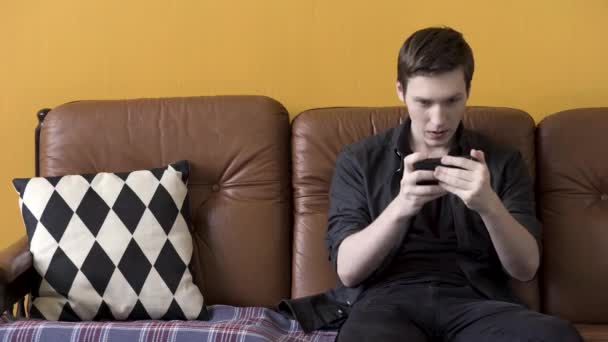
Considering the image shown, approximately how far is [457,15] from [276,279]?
0.93 meters

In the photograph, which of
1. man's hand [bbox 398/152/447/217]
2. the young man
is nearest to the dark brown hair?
the young man

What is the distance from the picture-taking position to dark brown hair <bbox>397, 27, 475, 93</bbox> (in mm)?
1592

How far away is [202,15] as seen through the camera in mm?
2223

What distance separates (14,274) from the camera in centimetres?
177

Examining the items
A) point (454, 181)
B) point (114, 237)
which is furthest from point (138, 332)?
point (454, 181)

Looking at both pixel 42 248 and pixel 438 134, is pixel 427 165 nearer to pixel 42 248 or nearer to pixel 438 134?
pixel 438 134

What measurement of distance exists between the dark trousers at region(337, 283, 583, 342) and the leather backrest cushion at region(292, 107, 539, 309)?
0.91 ft

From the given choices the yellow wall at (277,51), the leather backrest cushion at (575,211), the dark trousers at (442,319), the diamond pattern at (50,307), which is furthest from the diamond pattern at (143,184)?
the leather backrest cushion at (575,211)

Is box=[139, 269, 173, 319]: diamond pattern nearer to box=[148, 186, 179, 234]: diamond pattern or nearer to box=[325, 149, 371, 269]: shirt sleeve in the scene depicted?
box=[148, 186, 179, 234]: diamond pattern

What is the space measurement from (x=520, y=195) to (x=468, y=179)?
320 millimetres

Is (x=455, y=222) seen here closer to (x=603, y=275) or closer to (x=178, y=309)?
(x=603, y=275)

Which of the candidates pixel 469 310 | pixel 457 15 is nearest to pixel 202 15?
pixel 457 15

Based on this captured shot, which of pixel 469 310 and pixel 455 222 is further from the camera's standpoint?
pixel 455 222

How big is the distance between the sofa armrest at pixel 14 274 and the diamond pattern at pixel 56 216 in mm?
90
